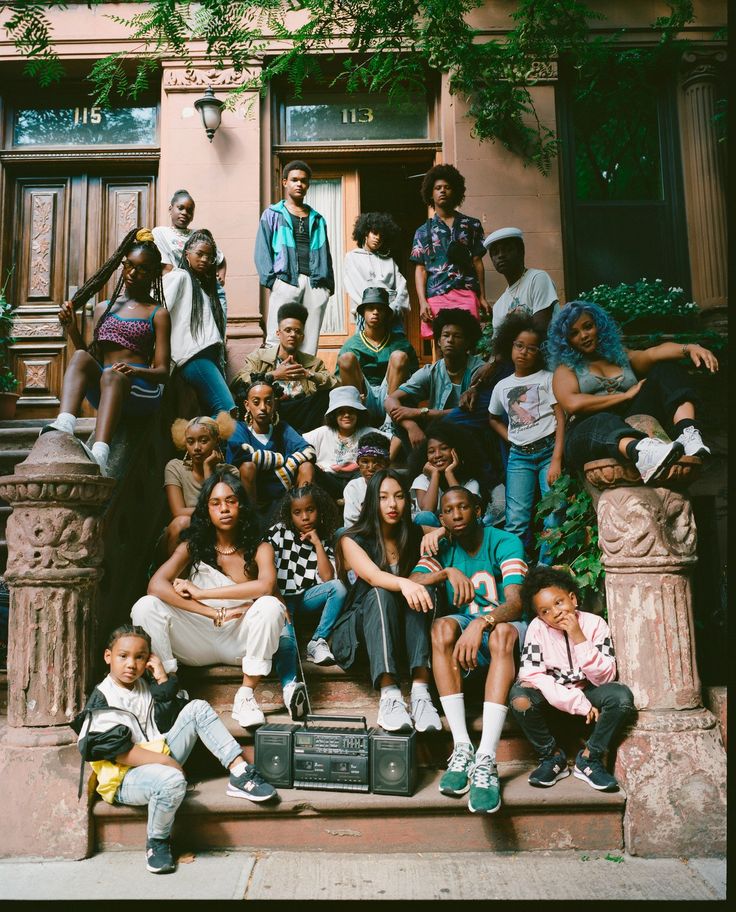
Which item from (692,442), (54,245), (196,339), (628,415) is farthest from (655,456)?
(54,245)

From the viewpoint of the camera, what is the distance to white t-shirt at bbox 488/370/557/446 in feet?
18.2

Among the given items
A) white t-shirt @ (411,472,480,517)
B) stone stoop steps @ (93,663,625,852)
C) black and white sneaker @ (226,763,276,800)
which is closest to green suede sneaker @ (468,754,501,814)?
stone stoop steps @ (93,663,625,852)

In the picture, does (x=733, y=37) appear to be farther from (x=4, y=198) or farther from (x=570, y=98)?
(x=4, y=198)

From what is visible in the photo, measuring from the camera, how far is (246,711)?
161 inches

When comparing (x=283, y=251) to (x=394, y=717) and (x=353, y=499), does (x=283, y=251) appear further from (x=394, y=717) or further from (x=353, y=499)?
(x=394, y=717)

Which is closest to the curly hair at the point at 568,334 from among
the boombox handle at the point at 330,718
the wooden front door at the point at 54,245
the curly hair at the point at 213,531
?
the curly hair at the point at 213,531

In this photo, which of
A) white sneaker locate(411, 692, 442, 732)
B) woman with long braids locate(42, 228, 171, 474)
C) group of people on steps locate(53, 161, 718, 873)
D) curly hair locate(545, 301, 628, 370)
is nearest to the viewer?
group of people on steps locate(53, 161, 718, 873)

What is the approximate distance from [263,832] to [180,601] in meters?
1.25

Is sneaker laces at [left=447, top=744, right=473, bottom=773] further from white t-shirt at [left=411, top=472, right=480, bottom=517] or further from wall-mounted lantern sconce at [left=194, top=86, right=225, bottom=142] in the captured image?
wall-mounted lantern sconce at [left=194, top=86, right=225, bottom=142]

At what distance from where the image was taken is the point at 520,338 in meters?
5.86

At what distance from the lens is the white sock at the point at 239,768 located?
150 inches

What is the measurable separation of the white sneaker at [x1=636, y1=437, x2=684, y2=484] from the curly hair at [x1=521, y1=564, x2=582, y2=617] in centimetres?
65

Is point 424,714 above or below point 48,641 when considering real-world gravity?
below

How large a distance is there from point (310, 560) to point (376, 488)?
77cm
